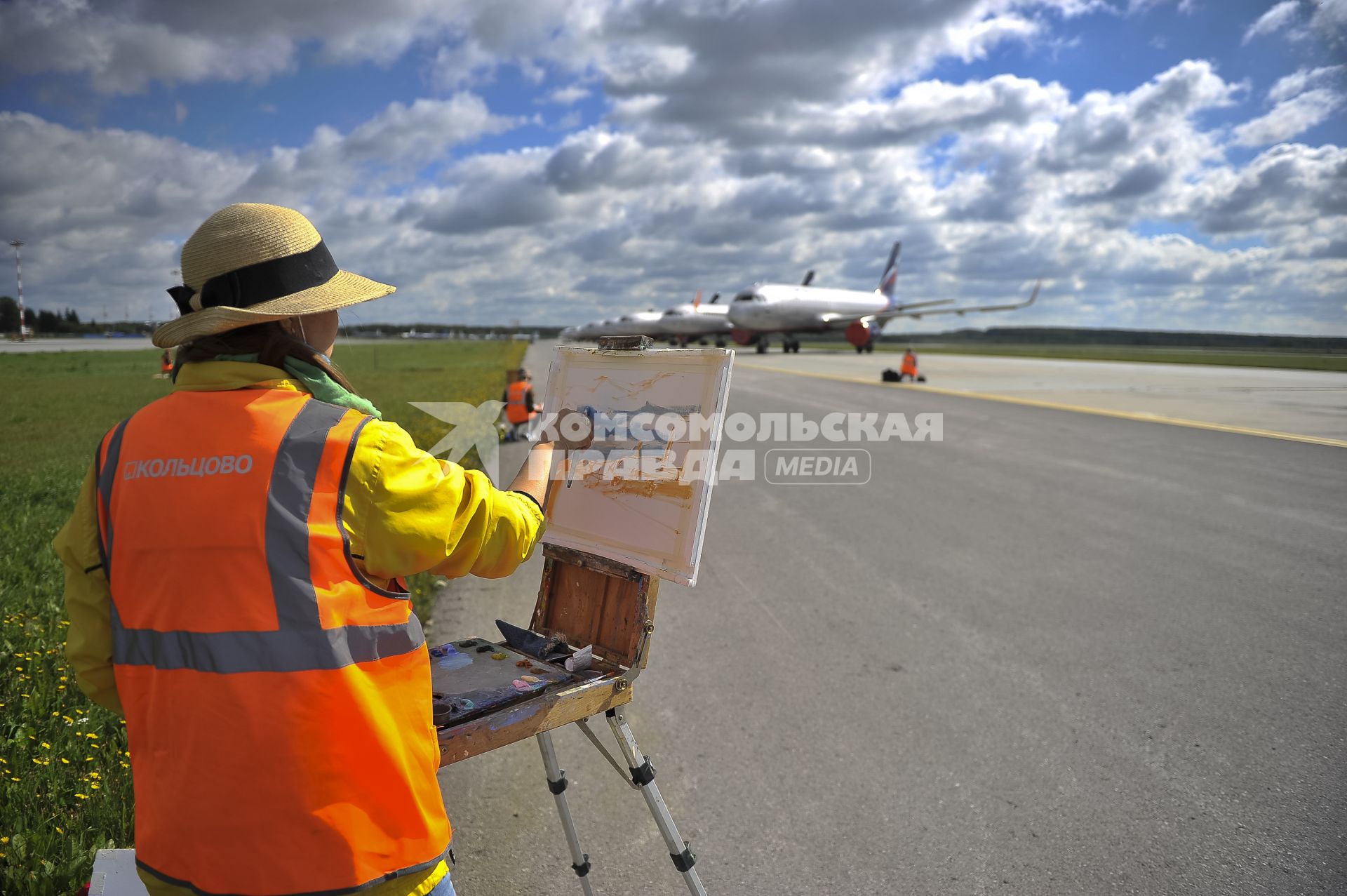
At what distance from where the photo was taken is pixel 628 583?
263 centimetres

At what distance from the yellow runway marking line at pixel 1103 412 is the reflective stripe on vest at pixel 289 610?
624 inches

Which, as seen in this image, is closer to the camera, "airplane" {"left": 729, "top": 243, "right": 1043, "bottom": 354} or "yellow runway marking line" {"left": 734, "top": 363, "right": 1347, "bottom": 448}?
"yellow runway marking line" {"left": 734, "top": 363, "right": 1347, "bottom": 448}

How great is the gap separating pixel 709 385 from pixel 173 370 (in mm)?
1393

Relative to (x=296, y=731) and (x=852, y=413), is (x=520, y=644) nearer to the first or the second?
(x=296, y=731)

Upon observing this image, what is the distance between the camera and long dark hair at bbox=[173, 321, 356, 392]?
5.38ft

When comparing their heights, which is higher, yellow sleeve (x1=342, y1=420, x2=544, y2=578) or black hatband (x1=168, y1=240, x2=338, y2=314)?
black hatband (x1=168, y1=240, x2=338, y2=314)

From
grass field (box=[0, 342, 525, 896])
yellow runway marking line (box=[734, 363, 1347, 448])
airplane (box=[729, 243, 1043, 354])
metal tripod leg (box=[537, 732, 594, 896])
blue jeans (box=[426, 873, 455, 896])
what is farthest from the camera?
airplane (box=[729, 243, 1043, 354])

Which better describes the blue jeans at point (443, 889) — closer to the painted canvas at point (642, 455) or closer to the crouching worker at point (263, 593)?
the crouching worker at point (263, 593)

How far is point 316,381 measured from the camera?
1.69m

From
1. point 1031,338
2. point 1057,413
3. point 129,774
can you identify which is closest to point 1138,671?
point 129,774

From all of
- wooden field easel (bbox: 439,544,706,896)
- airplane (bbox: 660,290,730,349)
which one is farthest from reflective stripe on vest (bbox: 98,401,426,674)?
airplane (bbox: 660,290,730,349)

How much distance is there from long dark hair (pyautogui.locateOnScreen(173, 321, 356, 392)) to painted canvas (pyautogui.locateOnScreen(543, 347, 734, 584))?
3.46 feet

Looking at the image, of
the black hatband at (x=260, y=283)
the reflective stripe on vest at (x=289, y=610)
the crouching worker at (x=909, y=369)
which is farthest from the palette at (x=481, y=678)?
the crouching worker at (x=909, y=369)

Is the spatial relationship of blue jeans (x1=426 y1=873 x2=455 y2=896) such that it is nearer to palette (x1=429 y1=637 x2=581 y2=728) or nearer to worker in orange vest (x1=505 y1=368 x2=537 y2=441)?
palette (x1=429 y1=637 x2=581 y2=728)
